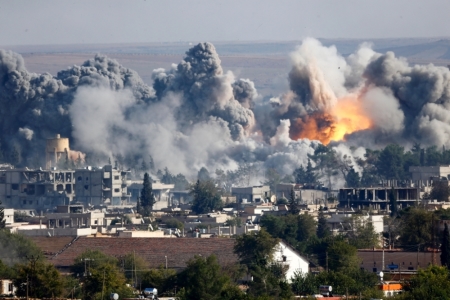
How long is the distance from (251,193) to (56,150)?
30.5 m

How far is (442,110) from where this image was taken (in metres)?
142

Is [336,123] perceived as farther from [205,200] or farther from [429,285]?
[429,285]

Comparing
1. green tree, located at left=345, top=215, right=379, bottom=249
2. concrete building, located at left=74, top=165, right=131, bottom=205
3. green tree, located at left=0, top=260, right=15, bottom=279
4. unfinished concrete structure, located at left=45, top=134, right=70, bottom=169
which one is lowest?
green tree, located at left=0, top=260, right=15, bottom=279

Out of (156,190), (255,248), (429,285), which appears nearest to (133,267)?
(255,248)

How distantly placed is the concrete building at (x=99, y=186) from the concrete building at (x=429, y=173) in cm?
2329

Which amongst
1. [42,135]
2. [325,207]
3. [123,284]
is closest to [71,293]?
[123,284]

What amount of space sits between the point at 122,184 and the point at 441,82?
27629 mm

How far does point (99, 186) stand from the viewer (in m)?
135

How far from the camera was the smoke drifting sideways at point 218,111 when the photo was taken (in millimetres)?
146000

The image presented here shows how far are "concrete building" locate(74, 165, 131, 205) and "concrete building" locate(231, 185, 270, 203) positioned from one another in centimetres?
994

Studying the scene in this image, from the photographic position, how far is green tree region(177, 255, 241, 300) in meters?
52.7

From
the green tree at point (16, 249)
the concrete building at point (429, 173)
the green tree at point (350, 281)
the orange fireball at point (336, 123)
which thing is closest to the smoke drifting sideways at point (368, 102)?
the orange fireball at point (336, 123)

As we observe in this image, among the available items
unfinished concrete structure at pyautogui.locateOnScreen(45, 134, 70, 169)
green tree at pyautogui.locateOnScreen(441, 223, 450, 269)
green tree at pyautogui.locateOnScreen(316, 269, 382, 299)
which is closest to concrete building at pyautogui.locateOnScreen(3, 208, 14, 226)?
green tree at pyautogui.locateOnScreen(441, 223, 450, 269)

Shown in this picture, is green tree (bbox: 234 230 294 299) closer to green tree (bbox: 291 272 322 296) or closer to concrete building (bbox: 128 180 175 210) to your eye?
green tree (bbox: 291 272 322 296)
